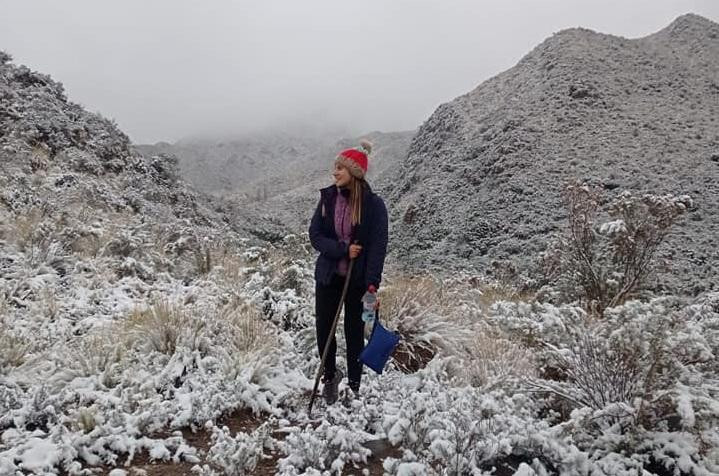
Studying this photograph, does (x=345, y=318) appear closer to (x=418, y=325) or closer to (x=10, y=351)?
(x=418, y=325)

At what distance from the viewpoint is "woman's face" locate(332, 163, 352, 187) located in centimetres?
356

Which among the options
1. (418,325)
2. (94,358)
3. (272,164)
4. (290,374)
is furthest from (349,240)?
(272,164)

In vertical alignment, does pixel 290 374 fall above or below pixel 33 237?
below

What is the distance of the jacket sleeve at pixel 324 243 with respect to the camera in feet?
11.7

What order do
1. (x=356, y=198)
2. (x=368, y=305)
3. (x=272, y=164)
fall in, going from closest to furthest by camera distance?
1. (x=368, y=305)
2. (x=356, y=198)
3. (x=272, y=164)

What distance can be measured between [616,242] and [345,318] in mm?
4076

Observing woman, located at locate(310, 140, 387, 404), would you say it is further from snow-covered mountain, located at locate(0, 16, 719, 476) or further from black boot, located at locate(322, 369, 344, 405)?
snow-covered mountain, located at locate(0, 16, 719, 476)

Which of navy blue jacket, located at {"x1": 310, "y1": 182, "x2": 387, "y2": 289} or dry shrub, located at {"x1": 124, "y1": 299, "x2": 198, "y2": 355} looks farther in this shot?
dry shrub, located at {"x1": 124, "y1": 299, "x2": 198, "y2": 355}

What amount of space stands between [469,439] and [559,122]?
77.9 feet

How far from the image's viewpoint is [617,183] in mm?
18422

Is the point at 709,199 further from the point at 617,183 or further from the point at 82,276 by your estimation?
the point at 82,276

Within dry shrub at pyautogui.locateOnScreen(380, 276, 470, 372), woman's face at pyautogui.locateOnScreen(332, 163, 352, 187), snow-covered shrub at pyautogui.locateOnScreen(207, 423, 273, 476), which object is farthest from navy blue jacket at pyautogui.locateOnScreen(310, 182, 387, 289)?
dry shrub at pyautogui.locateOnScreen(380, 276, 470, 372)

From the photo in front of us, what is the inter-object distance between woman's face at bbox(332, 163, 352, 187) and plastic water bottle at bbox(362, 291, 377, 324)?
2.59 ft

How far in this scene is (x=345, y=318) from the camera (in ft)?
12.7
